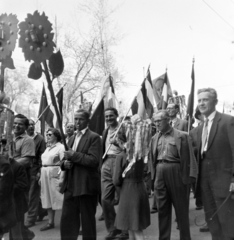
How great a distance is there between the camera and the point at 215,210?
14.9 feet

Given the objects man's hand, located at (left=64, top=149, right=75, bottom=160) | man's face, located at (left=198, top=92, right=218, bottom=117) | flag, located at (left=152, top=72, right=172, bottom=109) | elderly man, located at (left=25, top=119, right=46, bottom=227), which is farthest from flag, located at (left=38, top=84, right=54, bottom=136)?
man's face, located at (left=198, top=92, right=218, bottom=117)

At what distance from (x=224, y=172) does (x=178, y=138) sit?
3.38 ft

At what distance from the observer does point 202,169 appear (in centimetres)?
471

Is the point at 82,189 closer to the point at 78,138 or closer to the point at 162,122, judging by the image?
the point at 78,138

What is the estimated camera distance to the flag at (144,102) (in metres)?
7.73

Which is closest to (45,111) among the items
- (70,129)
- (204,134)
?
(70,129)

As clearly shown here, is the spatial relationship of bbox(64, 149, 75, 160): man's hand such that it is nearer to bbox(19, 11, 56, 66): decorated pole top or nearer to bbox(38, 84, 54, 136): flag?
bbox(19, 11, 56, 66): decorated pole top

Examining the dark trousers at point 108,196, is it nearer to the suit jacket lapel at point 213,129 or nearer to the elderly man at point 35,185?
the elderly man at point 35,185

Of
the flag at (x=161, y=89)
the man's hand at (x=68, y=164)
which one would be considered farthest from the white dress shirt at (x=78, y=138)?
the flag at (x=161, y=89)

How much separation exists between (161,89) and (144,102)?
165 centimetres

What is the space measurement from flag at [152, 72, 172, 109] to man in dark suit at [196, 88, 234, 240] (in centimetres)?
449

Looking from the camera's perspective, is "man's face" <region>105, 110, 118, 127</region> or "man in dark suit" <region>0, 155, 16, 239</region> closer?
"man in dark suit" <region>0, 155, 16, 239</region>

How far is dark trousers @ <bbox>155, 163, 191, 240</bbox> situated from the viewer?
208 inches

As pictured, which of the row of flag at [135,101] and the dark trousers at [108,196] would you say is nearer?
the dark trousers at [108,196]
